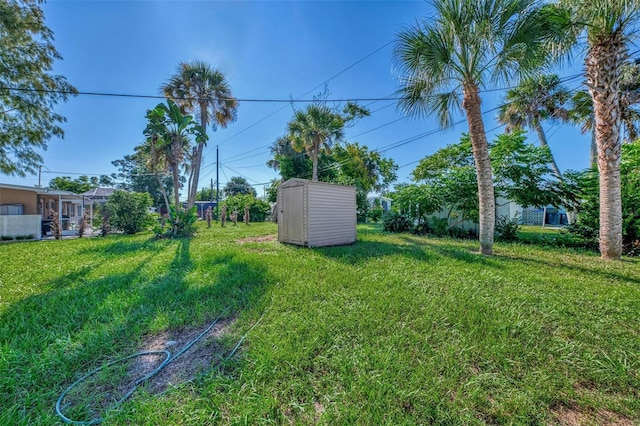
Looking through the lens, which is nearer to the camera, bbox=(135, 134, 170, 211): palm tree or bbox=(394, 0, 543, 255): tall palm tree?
bbox=(394, 0, 543, 255): tall palm tree

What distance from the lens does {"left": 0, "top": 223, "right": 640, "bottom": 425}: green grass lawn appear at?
151cm

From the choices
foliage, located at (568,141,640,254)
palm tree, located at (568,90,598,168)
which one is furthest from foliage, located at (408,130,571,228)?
palm tree, located at (568,90,598,168)

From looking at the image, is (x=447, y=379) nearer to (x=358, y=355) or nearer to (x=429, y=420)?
(x=429, y=420)

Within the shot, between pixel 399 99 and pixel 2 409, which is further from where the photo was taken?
pixel 399 99

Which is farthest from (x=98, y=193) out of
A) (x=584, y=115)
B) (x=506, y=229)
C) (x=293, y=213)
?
(x=584, y=115)

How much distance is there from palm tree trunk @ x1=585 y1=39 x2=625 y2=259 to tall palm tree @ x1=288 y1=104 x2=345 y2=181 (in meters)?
9.86

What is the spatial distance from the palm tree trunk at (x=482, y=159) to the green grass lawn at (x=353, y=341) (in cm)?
132

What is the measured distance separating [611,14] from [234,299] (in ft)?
27.2

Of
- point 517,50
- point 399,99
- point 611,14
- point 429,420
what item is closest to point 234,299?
point 429,420

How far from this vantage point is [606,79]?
4.93m

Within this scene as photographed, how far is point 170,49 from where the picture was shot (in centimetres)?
842

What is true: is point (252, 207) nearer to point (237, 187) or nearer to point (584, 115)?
point (584, 115)

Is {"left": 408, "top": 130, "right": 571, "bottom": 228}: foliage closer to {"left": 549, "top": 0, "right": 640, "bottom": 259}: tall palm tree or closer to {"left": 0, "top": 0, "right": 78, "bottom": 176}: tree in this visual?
{"left": 549, "top": 0, "right": 640, "bottom": 259}: tall palm tree

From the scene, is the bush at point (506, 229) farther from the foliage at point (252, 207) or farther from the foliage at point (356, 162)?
the foliage at point (252, 207)
